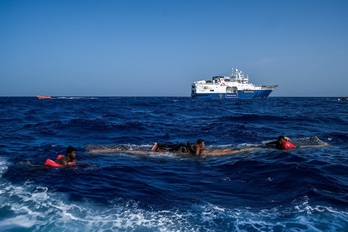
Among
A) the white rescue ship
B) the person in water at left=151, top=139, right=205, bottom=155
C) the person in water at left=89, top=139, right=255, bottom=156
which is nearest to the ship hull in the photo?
the white rescue ship

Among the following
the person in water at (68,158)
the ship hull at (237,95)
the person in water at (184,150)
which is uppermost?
the ship hull at (237,95)

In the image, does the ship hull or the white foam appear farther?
the ship hull

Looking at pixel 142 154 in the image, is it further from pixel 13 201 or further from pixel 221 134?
pixel 221 134

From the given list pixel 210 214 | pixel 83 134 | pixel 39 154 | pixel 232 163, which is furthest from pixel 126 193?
pixel 83 134

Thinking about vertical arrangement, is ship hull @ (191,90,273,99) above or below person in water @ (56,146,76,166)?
above

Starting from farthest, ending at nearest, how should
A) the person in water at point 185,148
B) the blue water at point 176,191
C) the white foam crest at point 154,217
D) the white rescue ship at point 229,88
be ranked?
1. the white rescue ship at point 229,88
2. the person in water at point 185,148
3. the blue water at point 176,191
4. the white foam crest at point 154,217

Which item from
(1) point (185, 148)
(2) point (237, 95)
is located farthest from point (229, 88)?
(1) point (185, 148)

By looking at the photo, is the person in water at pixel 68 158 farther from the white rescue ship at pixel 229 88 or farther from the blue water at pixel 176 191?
the white rescue ship at pixel 229 88

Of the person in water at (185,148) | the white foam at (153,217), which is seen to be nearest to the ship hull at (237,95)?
the person in water at (185,148)

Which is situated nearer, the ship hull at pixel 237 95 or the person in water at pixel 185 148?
the person in water at pixel 185 148

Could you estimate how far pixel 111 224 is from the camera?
17.6ft

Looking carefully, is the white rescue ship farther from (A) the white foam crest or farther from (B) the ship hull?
(A) the white foam crest

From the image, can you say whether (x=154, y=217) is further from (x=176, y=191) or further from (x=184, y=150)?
(x=184, y=150)

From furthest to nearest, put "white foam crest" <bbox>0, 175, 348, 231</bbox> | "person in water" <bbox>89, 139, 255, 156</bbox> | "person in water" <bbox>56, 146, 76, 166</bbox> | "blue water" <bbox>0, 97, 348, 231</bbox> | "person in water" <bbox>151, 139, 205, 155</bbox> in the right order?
Answer: 1. "person in water" <bbox>89, 139, 255, 156</bbox>
2. "person in water" <bbox>151, 139, 205, 155</bbox>
3. "person in water" <bbox>56, 146, 76, 166</bbox>
4. "blue water" <bbox>0, 97, 348, 231</bbox>
5. "white foam crest" <bbox>0, 175, 348, 231</bbox>
